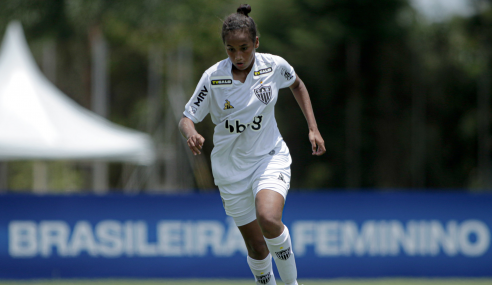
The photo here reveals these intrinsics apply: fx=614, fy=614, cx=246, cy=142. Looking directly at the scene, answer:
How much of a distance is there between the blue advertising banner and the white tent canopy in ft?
13.7

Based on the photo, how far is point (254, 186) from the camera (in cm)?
491

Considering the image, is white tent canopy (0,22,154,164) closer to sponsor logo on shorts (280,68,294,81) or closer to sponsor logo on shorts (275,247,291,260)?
sponsor logo on shorts (280,68,294,81)

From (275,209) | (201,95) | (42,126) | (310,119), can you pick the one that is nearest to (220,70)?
(201,95)

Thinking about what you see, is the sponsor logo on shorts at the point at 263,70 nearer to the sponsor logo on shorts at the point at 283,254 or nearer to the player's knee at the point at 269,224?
the player's knee at the point at 269,224

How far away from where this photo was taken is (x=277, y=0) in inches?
818

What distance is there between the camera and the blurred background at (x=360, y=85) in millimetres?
19531

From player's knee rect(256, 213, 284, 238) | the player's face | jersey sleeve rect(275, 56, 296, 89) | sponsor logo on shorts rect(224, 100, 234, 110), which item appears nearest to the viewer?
player's knee rect(256, 213, 284, 238)

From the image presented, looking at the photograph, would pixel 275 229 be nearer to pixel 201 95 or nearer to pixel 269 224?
pixel 269 224

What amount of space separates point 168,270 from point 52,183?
1467 centimetres

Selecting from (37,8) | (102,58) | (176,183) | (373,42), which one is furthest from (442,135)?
(37,8)

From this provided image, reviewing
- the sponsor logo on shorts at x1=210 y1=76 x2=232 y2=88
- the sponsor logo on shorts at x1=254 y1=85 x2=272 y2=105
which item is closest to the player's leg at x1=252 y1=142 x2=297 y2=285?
the sponsor logo on shorts at x1=254 y1=85 x2=272 y2=105

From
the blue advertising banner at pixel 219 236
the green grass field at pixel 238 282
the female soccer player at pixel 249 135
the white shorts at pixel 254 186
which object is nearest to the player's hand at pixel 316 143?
the female soccer player at pixel 249 135

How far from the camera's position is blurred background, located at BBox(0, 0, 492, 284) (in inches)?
369

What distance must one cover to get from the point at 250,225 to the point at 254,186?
38 cm
